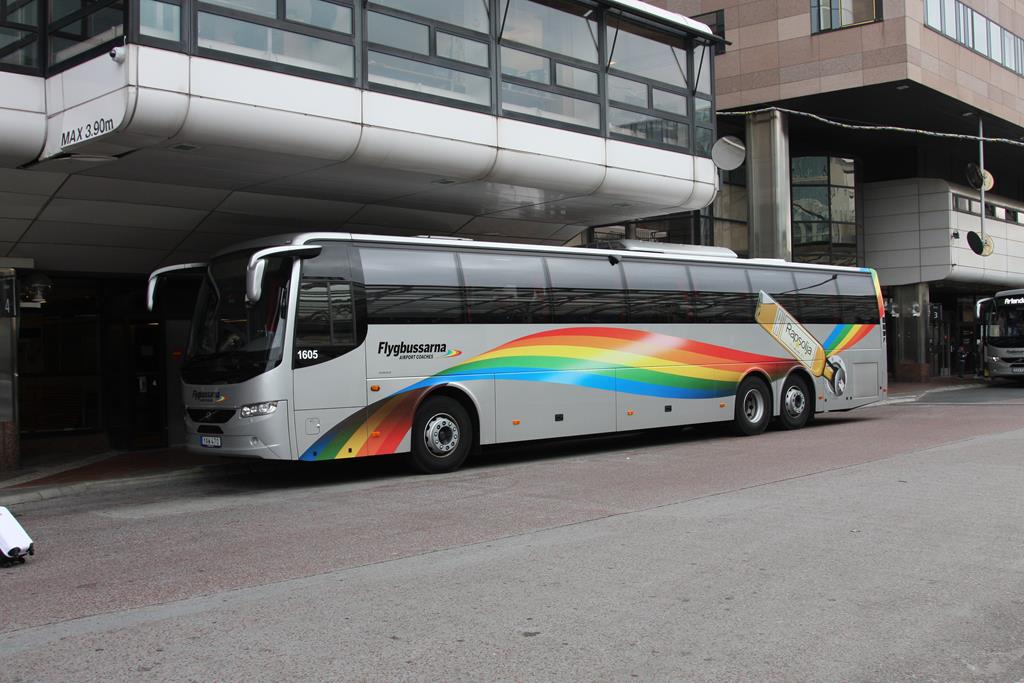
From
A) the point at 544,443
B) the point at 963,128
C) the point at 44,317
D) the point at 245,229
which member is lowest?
the point at 544,443

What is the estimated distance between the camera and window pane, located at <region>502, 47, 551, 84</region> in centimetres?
1503

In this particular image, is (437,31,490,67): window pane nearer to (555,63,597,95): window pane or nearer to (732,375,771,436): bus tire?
(555,63,597,95): window pane

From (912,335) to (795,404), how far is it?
2108cm

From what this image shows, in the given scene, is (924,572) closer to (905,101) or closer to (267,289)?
(267,289)

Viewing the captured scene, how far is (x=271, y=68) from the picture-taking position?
1180 centimetres

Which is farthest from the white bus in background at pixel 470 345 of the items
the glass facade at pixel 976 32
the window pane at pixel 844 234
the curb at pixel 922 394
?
the window pane at pixel 844 234

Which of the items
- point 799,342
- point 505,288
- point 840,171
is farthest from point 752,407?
point 840,171

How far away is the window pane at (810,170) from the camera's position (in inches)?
1364

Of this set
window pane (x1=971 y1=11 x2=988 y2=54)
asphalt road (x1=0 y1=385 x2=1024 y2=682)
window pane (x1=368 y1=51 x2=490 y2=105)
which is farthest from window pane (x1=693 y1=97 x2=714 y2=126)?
window pane (x1=971 y1=11 x2=988 y2=54)

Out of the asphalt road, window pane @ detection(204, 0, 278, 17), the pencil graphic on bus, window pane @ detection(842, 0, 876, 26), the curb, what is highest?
window pane @ detection(842, 0, 876, 26)

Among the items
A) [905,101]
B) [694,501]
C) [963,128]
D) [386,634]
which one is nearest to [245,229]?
[694,501]

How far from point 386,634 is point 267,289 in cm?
706

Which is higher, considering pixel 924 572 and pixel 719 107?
pixel 719 107

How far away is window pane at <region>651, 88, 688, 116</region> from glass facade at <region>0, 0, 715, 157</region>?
0.09 feet
